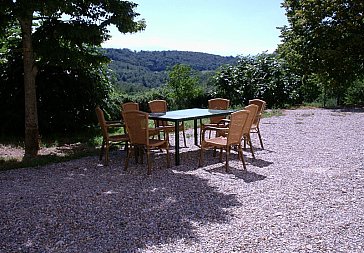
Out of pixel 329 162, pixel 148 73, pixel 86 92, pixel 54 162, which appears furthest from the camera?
pixel 148 73

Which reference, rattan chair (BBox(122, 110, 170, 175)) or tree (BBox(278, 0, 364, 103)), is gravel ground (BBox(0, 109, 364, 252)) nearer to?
rattan chair (BBox(122, 110, 170, 175))

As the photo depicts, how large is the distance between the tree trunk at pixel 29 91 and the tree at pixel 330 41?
10828mm

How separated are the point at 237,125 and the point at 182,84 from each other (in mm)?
12129

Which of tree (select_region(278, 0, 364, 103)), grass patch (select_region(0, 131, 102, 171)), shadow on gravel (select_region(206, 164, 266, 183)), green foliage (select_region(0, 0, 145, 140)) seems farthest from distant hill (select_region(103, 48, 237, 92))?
shadow on gravel (select_region(206, 164, 266, 183))

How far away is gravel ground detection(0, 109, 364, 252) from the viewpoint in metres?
3.20

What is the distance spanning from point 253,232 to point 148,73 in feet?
96.6

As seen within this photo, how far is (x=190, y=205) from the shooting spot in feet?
13.5

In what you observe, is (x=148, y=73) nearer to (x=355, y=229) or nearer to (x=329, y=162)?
(x=329, y=162)

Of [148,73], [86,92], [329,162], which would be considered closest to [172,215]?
[329,162]

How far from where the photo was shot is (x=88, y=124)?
10.3 m

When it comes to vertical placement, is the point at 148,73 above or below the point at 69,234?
above

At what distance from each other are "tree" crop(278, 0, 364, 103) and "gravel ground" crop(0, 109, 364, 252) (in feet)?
28.5

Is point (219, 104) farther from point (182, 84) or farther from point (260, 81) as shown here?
point (182, 84)

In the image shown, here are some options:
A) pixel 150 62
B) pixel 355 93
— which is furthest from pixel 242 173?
pixel 150 62
